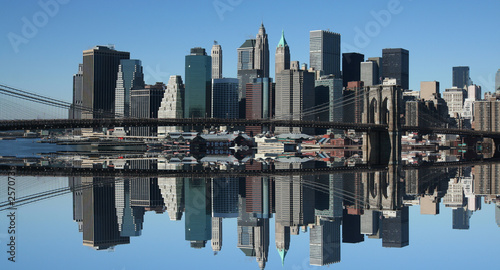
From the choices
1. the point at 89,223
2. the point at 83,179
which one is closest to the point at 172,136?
the point at 83,179

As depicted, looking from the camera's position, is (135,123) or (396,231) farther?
Answer: (135,123)

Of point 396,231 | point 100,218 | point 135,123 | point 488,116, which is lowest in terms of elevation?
point 396,231

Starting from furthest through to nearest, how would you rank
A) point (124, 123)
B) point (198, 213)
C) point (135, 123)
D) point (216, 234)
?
point (124, 123) < point (135, 123) < point (198, 213) < point (216, 234)

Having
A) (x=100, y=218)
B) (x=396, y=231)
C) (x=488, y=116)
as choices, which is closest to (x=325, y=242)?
(x=396, y=231)

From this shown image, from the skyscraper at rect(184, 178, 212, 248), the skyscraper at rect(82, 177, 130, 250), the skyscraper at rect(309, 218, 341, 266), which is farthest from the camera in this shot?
the skyscraper at rect(184, 178, 212, 248)

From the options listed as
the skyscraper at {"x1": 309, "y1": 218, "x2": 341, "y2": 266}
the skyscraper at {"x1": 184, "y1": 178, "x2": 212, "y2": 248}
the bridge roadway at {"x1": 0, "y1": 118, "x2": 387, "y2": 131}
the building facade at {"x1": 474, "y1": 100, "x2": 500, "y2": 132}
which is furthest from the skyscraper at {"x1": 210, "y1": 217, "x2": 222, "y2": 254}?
the building facade at {"x1": 474, "y1": 100, "x2": 500, "y2": 132}

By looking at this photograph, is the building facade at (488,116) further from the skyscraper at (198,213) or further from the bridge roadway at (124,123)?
the skyscraper at (198,213)

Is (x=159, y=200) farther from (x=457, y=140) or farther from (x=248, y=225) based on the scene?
(x=457, y=140)

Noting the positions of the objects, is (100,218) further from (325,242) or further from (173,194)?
(325,242)

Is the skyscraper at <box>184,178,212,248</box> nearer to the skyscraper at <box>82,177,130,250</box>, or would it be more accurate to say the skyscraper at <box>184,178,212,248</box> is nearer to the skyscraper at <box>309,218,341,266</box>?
the skyscraper at <box>82,177,130,250</box>

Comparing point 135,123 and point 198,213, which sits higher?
point 135,123

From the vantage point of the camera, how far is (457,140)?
165 meters

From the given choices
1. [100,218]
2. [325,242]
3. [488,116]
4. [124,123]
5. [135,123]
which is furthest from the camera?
[488,116]

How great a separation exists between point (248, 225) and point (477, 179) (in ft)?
85.7
